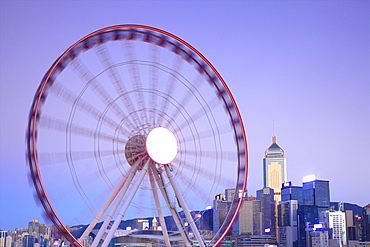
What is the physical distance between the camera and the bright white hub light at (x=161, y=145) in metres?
18.7

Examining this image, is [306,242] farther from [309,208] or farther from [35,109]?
[35,109]

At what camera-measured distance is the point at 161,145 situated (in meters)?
18.9

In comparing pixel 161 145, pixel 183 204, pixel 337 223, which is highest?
pixel 337 223

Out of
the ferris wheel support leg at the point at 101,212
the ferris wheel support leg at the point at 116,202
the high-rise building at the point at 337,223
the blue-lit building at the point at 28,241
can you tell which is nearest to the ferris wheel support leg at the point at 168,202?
the ferris wheel support leg at the point at 116,202

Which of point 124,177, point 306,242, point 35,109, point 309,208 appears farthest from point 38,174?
point 309,208

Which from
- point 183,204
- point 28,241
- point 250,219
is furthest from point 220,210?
point 250,219

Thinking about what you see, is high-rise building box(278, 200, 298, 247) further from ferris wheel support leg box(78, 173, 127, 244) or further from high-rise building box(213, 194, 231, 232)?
ferris wheel support leg box(78, 173, 127, 244)

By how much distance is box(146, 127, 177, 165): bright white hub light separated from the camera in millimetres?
18703

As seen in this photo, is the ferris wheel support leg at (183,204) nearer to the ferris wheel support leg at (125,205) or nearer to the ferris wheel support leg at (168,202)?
the ferris wheel support leg at (168,202)

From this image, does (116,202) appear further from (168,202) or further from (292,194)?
(292,194)

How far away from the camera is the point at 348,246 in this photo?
120 m

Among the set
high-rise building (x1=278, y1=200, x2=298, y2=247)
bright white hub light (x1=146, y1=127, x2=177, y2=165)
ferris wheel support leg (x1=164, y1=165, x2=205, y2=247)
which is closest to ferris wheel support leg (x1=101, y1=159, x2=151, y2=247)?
bright white hub light (x1=146, y1=127, x2=177, y2=165)

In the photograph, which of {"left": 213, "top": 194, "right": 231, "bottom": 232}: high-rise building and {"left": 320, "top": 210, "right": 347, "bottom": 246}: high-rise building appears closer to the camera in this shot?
{"left": 213, "top": 194, "right": 231, "bottom": 232}: high-rise building

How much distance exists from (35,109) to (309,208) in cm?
12366
